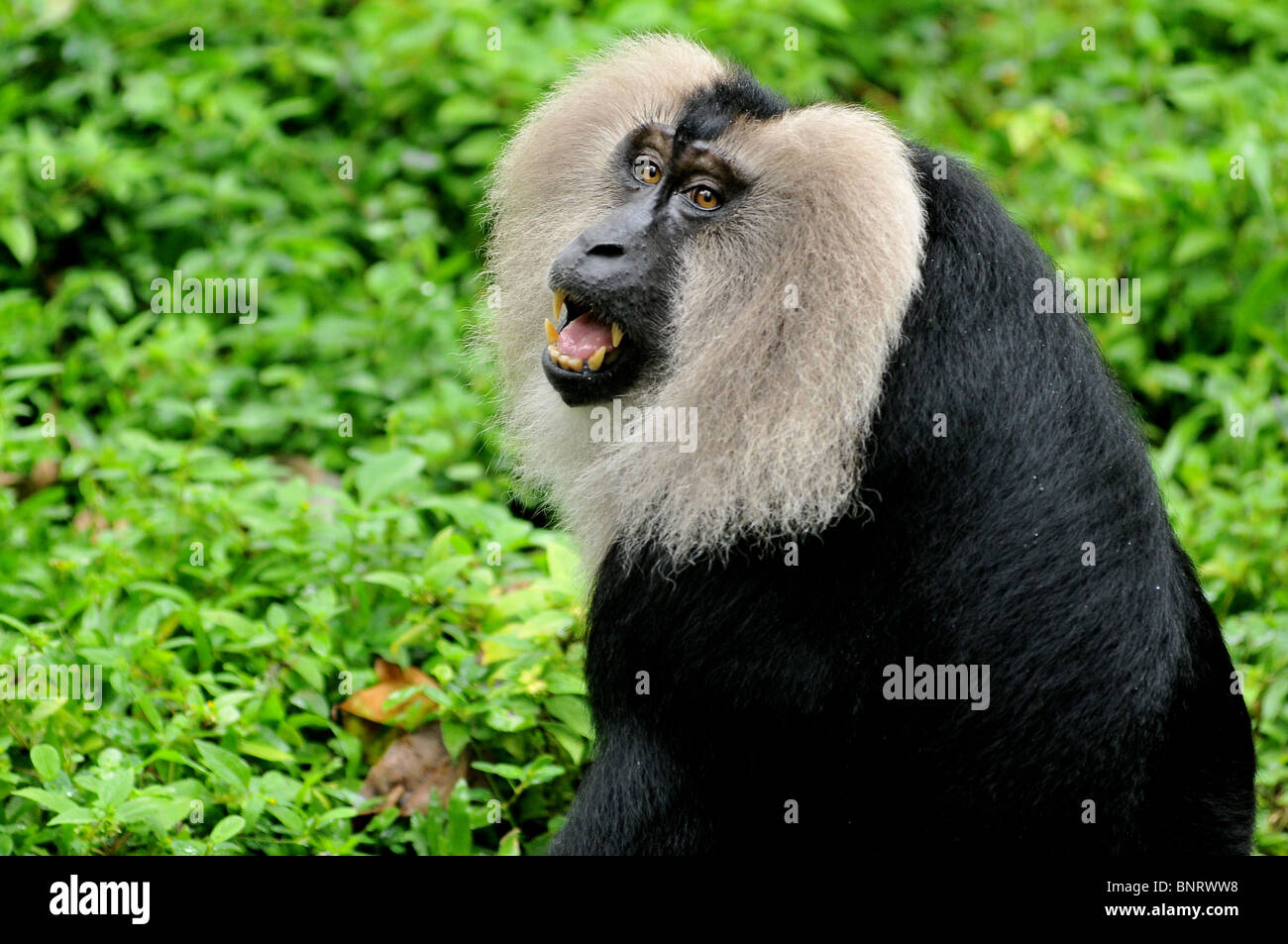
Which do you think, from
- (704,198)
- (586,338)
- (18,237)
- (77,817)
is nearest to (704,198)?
(704,198)

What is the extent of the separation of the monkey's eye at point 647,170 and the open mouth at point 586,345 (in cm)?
46

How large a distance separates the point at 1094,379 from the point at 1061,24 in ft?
19.8

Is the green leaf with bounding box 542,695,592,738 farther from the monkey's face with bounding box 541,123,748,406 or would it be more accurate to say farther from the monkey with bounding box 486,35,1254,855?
the monkey's face with bounding box 541,123,748,406

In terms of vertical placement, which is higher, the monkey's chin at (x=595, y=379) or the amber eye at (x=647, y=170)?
the amber eye at (x=647, y=170)

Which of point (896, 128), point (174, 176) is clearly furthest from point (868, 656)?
point (174, 176)

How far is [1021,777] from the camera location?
13.8 feet

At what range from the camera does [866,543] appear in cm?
427

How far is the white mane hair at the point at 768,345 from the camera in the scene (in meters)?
4.15

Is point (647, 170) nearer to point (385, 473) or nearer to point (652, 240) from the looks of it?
point (652, 240)

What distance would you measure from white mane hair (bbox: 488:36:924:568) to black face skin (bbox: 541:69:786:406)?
1.9 inches

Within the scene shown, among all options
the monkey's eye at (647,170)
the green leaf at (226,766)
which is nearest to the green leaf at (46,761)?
the green leaf at (226,766)

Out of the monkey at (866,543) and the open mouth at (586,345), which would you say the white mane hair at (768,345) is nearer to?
the monkey at (866,543)

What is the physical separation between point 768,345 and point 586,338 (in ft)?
2.02
